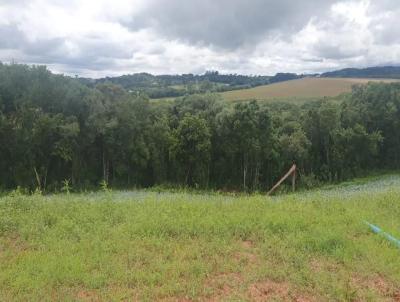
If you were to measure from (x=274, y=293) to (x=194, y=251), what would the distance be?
6.58 ft

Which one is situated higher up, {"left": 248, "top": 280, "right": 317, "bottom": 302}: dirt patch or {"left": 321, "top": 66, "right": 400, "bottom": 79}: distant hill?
{"left": 321, "top": 66, "right": 400, "bottom": 79}: distant hill

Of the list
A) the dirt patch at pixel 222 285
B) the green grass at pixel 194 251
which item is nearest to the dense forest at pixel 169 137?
the green grass at pixel 194 251

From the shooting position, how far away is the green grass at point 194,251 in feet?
22.4

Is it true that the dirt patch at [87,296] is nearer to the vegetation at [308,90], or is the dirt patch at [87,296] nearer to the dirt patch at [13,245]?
the dirt patch at [13,245]

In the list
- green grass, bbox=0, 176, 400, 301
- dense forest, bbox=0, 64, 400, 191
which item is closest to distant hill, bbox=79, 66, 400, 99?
dense forest, bbox=0, 64, 400, 191

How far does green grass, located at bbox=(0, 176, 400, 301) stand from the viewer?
683 cm

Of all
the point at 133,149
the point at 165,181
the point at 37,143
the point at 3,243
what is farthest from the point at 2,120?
the point at 3,243

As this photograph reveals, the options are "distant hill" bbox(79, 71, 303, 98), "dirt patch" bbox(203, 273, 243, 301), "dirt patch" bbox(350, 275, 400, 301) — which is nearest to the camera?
"dirt patch" bbox(203, 273, 243, 301)

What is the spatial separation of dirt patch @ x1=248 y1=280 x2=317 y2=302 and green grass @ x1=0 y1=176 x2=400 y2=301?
0.05 ft

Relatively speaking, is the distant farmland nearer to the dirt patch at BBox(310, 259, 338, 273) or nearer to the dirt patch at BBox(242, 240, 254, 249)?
the dirt patch at BBox(242, 240, 254, 249)

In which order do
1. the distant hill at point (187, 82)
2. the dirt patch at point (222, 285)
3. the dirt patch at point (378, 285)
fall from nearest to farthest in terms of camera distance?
the dirt patch at point (222, 285), the dirt patch at point (378, 285), the distant hill at point (187, 82)

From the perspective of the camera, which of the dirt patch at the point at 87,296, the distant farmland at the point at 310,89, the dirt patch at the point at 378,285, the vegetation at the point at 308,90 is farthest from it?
the distant farmland at the point at 310,89

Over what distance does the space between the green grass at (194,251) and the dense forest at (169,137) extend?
35.5 meters

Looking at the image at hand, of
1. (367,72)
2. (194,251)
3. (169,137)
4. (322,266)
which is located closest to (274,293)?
(322,266)
